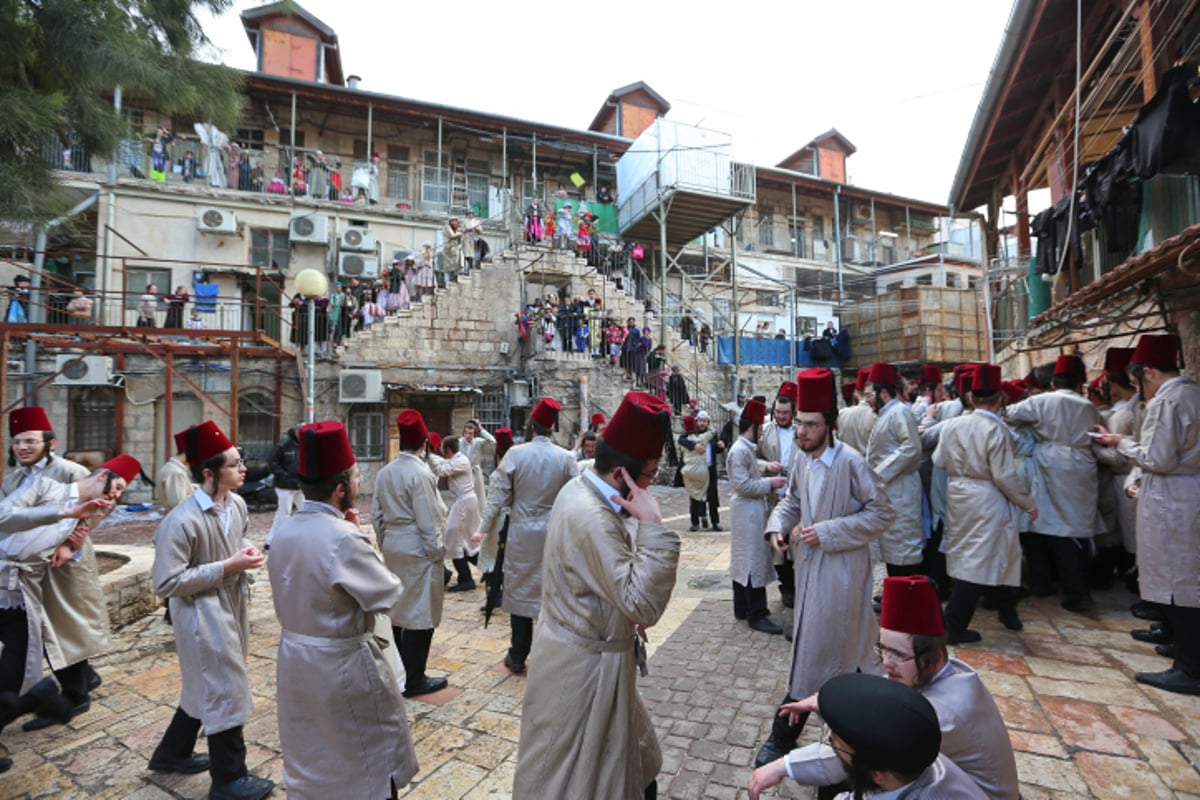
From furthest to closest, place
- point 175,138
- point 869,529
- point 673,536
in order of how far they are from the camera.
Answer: point 175,138, point 869,529, point 673,536

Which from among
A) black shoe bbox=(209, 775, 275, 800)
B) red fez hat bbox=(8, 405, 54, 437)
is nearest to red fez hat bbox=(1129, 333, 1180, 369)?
black shoe bbox=(209, 775, 275, 800)

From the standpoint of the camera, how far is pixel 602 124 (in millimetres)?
25516

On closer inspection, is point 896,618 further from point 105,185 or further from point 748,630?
point 105,185

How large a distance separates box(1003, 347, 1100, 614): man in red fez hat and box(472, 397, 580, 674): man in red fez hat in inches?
171

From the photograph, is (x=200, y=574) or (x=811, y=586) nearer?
(x=200, y=574)

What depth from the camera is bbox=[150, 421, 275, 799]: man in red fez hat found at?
2.85m

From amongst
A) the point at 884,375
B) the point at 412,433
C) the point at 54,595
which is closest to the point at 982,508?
the point at 884,375

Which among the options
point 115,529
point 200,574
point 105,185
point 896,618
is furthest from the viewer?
point 105,185

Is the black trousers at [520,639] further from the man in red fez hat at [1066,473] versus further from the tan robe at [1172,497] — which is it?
the man in red fez hat at [1066,473]

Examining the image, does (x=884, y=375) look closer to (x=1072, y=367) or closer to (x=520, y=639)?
(x=1072, y=367)

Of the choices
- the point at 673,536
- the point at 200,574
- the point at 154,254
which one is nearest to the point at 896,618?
the point at 673,536

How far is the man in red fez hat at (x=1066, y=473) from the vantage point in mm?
5172

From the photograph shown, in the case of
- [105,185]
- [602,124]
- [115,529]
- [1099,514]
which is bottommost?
[115,529]

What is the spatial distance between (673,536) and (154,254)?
20288 mm
